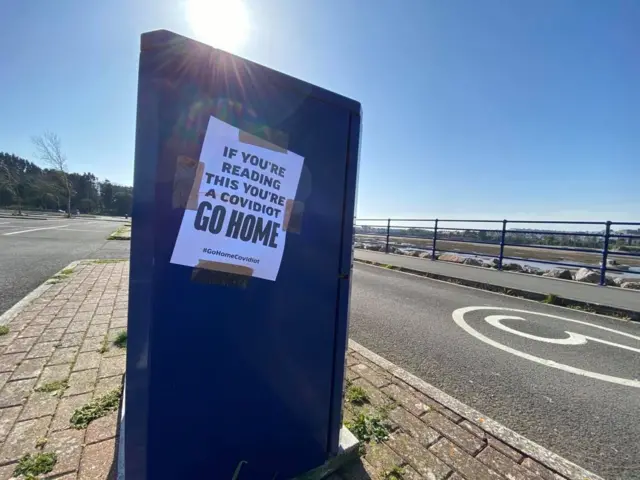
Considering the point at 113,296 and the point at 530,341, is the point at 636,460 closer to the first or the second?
the point at 530,341

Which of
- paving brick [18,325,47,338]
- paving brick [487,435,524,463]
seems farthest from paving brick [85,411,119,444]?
paving brick [487,435,524,463]

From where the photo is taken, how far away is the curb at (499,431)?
1653 mm

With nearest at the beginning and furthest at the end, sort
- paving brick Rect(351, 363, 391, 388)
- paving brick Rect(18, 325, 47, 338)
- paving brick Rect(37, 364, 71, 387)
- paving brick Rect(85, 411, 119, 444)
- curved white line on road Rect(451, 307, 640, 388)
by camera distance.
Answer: paving brick Rect(85, 411, 119, 444), paving brick Rect(37, 364, 71, 387), paving brick Rect(351, 363, 391, 388), curved white line on road Rect(451, 307, 640, 388), paving brick Rect(18, 325, 47, 338)

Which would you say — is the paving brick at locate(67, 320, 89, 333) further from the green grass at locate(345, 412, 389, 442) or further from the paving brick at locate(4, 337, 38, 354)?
the green grass at locate(345, 412, 389, 442)

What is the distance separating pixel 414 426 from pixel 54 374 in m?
2.66

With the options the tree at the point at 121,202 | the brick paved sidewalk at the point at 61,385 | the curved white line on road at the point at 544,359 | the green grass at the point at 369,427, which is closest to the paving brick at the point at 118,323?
the brick paved sidewalk at the point at 61,385

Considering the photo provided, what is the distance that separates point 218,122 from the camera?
1.10 meters

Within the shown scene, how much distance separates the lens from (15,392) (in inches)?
81.4

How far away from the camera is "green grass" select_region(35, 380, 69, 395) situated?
2104mm

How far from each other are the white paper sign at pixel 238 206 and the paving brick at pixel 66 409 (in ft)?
5.30

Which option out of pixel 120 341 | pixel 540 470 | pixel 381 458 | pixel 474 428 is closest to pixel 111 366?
pixel 120 341

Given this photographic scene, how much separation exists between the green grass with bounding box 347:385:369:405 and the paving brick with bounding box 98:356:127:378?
1.73 metres

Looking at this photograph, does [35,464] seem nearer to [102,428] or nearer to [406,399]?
[102,428]

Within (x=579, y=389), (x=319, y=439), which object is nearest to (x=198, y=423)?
(x=319, y=439)
